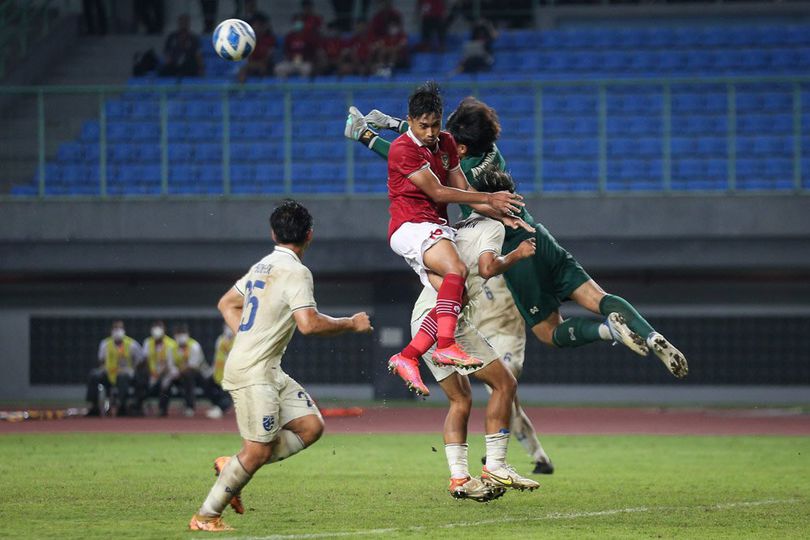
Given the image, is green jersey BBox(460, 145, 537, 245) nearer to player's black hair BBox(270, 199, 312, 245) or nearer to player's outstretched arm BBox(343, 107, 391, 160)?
player's outstretched arm BBox(343, 107, 391, 160)

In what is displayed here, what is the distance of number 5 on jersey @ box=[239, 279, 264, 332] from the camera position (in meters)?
8.38

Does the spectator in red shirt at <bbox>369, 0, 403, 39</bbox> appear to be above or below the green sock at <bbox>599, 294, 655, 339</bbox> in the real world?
above

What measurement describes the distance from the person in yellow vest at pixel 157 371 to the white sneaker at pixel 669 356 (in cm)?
1491

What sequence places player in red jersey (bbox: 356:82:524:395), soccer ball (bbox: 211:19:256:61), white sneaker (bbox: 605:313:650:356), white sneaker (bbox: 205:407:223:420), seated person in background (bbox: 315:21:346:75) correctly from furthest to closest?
seated person in background (bbox: 315:21:346:75) → white sneaker (bbox: 205:407:223:420) → soccer ball (bbox: 211:19:256:61) → white sneaker (bbox: 605:313:650:356) → player in red jersey (bbox: 356:82:524:395)

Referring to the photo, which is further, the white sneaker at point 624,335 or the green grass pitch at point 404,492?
the white sneaker at point 624,335

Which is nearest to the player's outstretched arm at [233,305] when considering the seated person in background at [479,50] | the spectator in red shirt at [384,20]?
the seated person in background at [479,50]

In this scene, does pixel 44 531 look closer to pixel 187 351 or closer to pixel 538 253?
pixel 538 253

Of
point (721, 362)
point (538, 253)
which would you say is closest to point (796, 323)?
point (721, 362)

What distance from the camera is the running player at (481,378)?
9.66 metres

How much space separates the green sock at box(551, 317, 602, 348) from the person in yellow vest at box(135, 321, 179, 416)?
45.7 feet

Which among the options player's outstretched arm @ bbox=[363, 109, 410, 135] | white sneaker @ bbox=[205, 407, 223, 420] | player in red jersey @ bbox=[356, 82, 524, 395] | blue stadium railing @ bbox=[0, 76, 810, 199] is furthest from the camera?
blue stadium railing @ bbox=[0, 76, 810, 199]

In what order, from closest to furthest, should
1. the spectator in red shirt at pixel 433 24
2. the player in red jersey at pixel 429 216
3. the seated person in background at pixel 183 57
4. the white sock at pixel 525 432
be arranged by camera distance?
the player in red jersey at pixel 429 216 → the white sock at pixel 525 432 → the seated person in background at pixel 183 57 → the spectator in red shirt at pixel 433 24

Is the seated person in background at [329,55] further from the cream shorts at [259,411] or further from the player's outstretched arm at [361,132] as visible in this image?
the cream shorts at [259,411]

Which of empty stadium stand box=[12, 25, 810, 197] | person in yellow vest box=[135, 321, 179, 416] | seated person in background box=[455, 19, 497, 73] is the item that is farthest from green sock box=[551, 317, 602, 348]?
seated person in background box=[455, 19, 497, 73]
